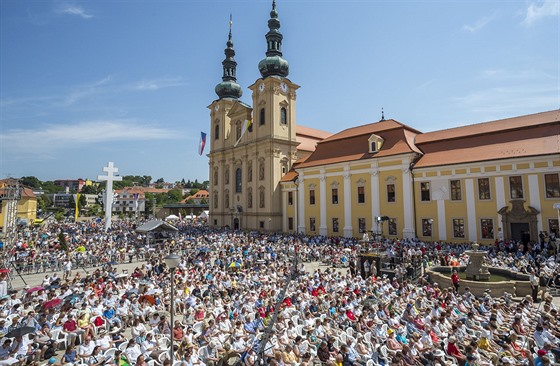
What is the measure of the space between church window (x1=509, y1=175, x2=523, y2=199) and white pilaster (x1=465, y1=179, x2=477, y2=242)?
2.51 metres

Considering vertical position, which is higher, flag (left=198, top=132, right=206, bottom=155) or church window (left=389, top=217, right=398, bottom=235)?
flag (left=198, top=132, right=206, bottom=155)

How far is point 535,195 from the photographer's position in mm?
22844

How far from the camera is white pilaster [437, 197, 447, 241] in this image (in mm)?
26719

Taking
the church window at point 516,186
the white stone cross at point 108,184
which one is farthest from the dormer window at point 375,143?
the white stone cross at point 108,184

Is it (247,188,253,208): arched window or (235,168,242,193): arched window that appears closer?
(247,188,253,208): arched window

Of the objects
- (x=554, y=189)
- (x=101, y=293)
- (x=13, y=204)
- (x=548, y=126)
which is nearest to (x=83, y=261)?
(x=13, y=204)

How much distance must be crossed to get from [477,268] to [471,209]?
11621 millimetres

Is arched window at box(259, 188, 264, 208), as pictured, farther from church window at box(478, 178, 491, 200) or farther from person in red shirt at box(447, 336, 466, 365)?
person in red shirt at box(447, 336, 466, 365)

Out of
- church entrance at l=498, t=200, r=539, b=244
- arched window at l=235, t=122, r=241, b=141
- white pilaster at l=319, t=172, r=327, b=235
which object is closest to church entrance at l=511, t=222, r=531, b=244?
church entrance at l=498, t=200, r=539, b=244

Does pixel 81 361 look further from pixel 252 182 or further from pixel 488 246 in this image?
pixel 252 182

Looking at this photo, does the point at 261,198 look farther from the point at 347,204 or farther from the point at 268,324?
the point at 268,324

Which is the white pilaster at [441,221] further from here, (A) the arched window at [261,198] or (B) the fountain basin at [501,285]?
(A) the arched window at [261,198]

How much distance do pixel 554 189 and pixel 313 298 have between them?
20360 mm

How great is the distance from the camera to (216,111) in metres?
51.9
